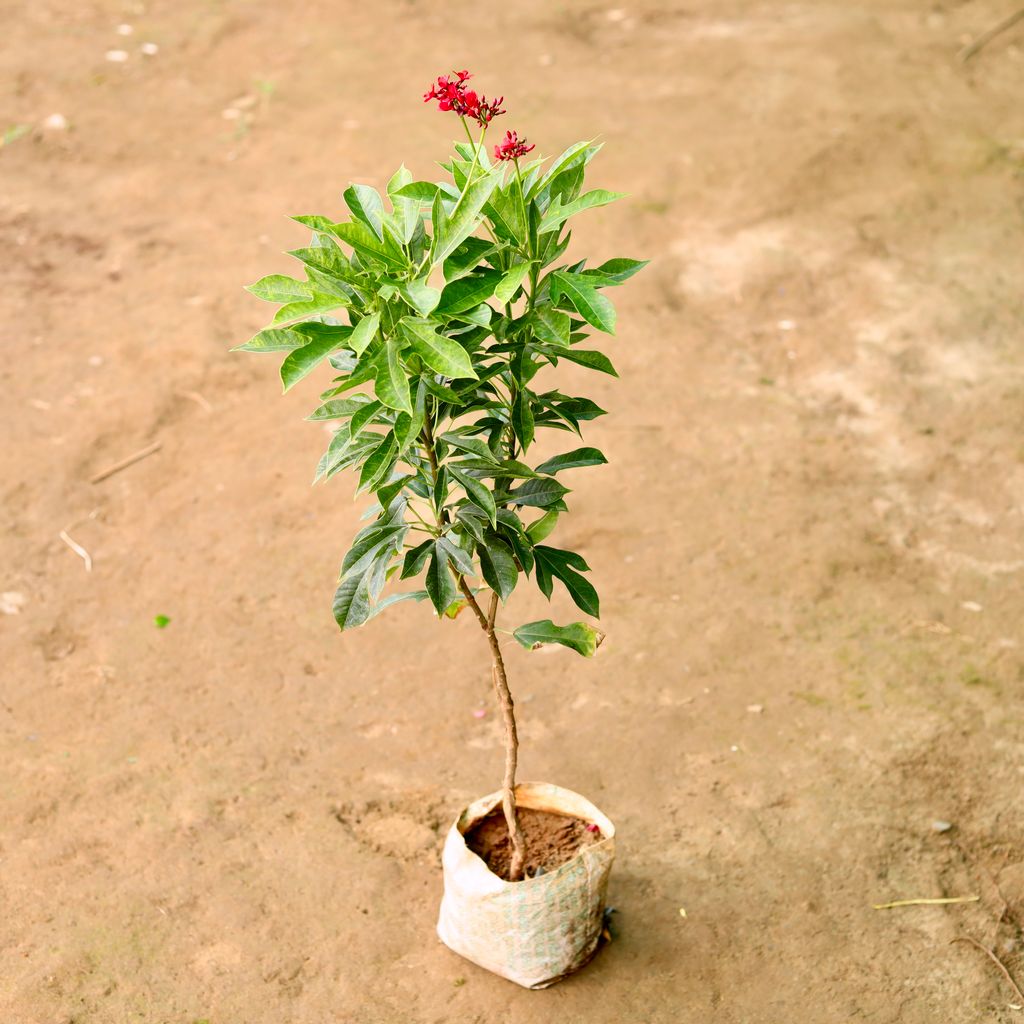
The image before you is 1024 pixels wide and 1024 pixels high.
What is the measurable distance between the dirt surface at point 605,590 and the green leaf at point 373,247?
169 cm

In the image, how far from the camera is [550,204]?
2248 millimetres

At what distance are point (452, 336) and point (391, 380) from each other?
7.3 inches

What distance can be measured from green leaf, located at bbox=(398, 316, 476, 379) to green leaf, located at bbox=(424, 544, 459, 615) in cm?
50

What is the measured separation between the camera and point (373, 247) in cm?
217

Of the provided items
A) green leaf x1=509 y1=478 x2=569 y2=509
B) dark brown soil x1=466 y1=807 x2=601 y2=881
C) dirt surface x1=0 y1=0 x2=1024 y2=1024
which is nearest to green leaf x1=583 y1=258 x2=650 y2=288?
green leaf x1=509 y1=478 x2=569 y2=509

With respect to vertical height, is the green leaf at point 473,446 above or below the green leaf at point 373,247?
below

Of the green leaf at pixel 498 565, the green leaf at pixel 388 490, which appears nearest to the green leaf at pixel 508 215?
the green leaf at pixel 388 490

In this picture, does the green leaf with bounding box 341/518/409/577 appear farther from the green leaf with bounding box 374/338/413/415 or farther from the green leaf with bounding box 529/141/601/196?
the green leaf with bounding box 529/141/601/196

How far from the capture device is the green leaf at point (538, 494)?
257 centimetres

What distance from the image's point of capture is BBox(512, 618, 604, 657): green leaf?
2604mm

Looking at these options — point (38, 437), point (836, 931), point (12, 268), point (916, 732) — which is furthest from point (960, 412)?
point (12, 268)

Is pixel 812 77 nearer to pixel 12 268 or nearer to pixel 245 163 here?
pixel 245 163

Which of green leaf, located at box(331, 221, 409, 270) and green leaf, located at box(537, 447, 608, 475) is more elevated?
green leaf, located at box(331, 221, 409, 270)

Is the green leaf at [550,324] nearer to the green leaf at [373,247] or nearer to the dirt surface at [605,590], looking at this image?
the green leaf at [373,247]
